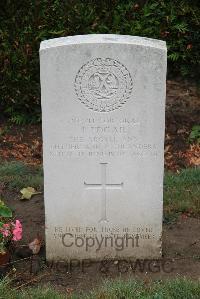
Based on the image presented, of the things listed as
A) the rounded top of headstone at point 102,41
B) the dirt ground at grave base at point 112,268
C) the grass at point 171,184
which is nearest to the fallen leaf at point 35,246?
the dirt ground at grave base at point 112,268

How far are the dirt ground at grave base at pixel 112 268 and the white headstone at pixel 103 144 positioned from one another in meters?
0.10

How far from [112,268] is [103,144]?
3.17 feet

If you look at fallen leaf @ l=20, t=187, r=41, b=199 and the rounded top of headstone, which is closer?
the rounded top of headstone

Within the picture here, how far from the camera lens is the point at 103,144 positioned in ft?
15.7

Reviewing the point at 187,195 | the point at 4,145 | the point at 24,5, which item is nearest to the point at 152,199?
the point at 187,195

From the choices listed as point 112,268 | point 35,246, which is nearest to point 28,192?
point 35,246

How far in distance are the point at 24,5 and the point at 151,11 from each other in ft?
5.47

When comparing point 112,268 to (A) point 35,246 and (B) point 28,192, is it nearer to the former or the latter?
(A) point 35,246

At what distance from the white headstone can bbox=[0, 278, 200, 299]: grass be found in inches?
23.0

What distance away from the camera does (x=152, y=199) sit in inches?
193

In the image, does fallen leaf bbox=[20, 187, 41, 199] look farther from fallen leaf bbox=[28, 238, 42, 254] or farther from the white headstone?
the white headstone

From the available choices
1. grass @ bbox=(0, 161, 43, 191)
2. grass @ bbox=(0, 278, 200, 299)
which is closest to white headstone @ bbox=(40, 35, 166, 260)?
grass @ bbox=(0, 278, 200, 299)

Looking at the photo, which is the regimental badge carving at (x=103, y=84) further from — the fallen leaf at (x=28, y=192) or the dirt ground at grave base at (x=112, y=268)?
the fallen leaf at (x=28, y=192)

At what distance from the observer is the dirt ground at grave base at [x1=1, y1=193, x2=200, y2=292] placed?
4723 mm
